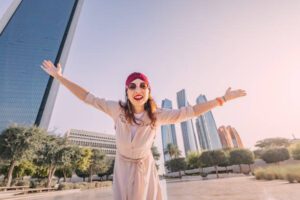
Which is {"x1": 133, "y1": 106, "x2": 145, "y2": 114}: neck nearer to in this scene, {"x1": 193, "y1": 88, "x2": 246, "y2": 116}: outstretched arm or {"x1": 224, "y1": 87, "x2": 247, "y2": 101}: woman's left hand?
{"x1": 193, "y1": 88, "x2": 246, "y2": 116}: outstretched arm

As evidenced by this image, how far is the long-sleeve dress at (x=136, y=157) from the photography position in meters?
1.47

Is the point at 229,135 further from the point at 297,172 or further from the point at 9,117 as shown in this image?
the point at 297,172

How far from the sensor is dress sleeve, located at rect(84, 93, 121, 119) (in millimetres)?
1631

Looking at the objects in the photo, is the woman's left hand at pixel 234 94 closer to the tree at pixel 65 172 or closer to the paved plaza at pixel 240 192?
the paved plaza at pixel 240 192

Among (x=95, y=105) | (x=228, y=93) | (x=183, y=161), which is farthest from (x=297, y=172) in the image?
(x=183, y=161)

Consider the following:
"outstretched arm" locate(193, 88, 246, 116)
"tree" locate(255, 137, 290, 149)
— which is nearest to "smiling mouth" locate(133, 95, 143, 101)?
"outstretched arm" locate(193, 88, 246, 116)

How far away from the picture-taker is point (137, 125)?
1.55m

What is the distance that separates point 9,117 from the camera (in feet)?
190

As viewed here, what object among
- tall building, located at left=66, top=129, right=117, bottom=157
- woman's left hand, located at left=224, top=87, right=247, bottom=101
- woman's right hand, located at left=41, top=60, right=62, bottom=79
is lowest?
woman's left hand, located at left=224, top=87, right=247, bottom=101

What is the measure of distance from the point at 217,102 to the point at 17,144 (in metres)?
19.9

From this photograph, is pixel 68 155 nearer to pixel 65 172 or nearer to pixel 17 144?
pixel 17 144

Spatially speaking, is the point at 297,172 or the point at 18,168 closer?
the point at 297,172

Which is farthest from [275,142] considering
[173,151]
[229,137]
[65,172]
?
[65,172]

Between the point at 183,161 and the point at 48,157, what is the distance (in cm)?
3659
